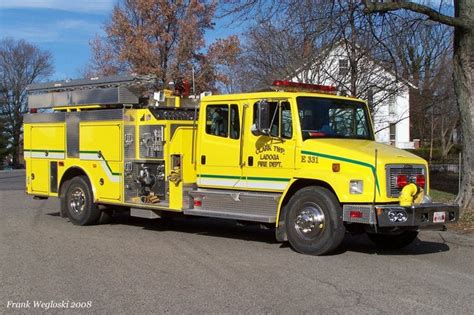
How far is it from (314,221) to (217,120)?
2.68m

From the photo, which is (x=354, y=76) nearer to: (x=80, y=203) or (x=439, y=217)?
(x=80, y=203)

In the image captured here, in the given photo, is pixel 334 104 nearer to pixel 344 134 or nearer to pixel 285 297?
pixel 344 134

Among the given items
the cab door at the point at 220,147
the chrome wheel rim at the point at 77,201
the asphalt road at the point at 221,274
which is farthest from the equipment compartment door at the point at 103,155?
the cab door at the point at 220,147

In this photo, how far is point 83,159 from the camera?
1229 cm

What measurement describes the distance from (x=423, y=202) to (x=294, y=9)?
684cm

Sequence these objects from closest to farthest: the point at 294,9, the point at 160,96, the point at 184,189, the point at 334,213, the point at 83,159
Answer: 1. the point at 334,213
2. the point at 184,189
3. the point at 160,96
4. the point at 83,159
5. the point at 294,9

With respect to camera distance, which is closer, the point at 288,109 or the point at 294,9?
the point at 288,109

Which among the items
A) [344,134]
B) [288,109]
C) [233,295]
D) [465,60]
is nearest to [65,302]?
[233,295]

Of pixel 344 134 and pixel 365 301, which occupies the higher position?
pixel 344 134

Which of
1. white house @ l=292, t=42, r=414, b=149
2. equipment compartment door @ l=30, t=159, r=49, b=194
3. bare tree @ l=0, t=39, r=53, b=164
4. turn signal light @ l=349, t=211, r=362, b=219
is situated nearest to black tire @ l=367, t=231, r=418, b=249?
turn signal light @ l=349, t=211, r=362, b=219

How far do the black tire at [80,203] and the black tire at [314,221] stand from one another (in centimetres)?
484

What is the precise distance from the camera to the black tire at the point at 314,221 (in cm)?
851

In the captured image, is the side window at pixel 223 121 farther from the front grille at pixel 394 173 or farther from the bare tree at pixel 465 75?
the bare tree at pixel 465 75

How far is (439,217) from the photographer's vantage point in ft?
27.9
